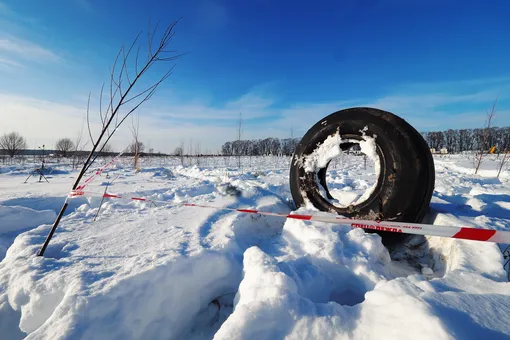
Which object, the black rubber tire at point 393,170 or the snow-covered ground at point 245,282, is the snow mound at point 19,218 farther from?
the black rubber tire at point 393,170

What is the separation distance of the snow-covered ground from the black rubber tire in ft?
1.03

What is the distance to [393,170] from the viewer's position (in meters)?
2.05

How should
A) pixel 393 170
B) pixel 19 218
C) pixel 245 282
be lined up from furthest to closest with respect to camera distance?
pixel 19 218
pixel 393 170
pixel 245 282

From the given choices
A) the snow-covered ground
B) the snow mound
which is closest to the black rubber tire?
the snow-covered ground

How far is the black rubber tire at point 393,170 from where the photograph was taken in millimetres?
1977

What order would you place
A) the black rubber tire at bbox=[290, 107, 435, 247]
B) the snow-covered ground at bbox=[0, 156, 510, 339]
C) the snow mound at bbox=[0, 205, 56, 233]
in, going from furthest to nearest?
the snow mound at bbox=[0, 205, 56, 233], the black rubber tire at bbox=[290, 107, 435, 247], the snow-covered ground at bbox=[0, 156, 510, 339]

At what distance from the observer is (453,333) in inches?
31.1

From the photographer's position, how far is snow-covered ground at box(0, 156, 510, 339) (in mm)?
976

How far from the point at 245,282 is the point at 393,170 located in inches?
60.7

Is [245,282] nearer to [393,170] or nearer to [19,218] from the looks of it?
[393,170]

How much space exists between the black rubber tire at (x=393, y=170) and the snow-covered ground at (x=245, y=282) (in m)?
0.31

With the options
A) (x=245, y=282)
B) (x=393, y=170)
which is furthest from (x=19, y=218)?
(x=393, y=170)

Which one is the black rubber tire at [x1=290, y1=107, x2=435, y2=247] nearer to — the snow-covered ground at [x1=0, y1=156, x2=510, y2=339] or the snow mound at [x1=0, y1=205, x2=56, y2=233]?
the snow-covered ground at [x1=0, y1=156, x2=510, y2=339]

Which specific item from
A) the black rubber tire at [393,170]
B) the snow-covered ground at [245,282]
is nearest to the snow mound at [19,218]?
the snow-covered ground at [245,282]
